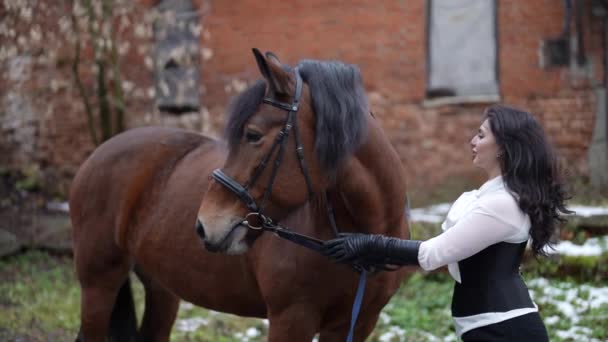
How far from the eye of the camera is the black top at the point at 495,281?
2340 mm

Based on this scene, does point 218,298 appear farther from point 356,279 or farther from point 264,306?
point 356,279

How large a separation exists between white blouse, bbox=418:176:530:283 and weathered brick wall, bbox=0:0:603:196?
721cm

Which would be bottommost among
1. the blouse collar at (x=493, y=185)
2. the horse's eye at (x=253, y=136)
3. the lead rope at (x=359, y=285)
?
the lead rope at (x=359, y=285)

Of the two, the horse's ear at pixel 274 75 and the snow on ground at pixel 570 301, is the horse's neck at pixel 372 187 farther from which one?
the snow on ground at pixel 570 301

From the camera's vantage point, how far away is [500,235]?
7.48 ft

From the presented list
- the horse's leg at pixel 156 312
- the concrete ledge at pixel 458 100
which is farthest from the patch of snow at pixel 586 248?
the horse's leg at pixel 156 312

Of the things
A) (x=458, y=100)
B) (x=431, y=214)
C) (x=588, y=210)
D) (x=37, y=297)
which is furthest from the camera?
→ (x=458, y=100)

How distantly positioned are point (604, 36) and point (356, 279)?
740cm

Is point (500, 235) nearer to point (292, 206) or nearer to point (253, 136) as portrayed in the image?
point (292, 206)

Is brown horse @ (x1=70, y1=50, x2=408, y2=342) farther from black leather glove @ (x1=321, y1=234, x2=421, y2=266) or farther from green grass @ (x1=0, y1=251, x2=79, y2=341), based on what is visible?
green grass @ (x1=0, y1=251, x2=79, y2=341)

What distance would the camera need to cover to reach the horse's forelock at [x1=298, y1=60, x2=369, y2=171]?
2498 mm

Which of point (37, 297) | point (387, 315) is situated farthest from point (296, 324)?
point (37, 297)

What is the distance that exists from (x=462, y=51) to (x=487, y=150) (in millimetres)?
7508

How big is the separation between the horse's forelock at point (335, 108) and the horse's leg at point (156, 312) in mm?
2198
